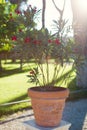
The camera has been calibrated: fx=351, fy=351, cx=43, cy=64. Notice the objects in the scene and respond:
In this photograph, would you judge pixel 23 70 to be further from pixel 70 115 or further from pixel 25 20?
pixel 25 20

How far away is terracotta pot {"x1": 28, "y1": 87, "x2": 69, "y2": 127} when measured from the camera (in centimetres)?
495

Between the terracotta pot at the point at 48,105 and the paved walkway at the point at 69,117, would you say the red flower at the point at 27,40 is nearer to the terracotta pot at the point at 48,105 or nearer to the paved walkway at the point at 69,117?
the terracotta pot at the point at 48,105

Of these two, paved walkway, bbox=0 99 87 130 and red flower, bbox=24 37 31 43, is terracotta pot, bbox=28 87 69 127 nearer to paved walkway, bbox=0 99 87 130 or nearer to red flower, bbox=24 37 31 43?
red flower, bbox=24 37 31 43

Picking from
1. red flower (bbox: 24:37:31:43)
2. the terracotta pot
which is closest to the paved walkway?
the terracotta pot

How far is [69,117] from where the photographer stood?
731 centimetres

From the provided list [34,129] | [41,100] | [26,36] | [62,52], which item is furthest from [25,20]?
[34,129]

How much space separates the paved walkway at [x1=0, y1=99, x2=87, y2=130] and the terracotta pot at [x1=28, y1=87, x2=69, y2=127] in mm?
1360

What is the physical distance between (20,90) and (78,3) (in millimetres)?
3361

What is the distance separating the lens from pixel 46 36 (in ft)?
16.8

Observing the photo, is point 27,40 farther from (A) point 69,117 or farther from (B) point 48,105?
(A) point 69,117

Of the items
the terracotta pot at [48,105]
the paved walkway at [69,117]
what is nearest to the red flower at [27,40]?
the terracotta pot at [48,105]

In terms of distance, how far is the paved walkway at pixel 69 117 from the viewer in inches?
256

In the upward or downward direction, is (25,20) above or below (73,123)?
above

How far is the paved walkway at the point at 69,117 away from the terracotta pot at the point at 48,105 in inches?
53.5
